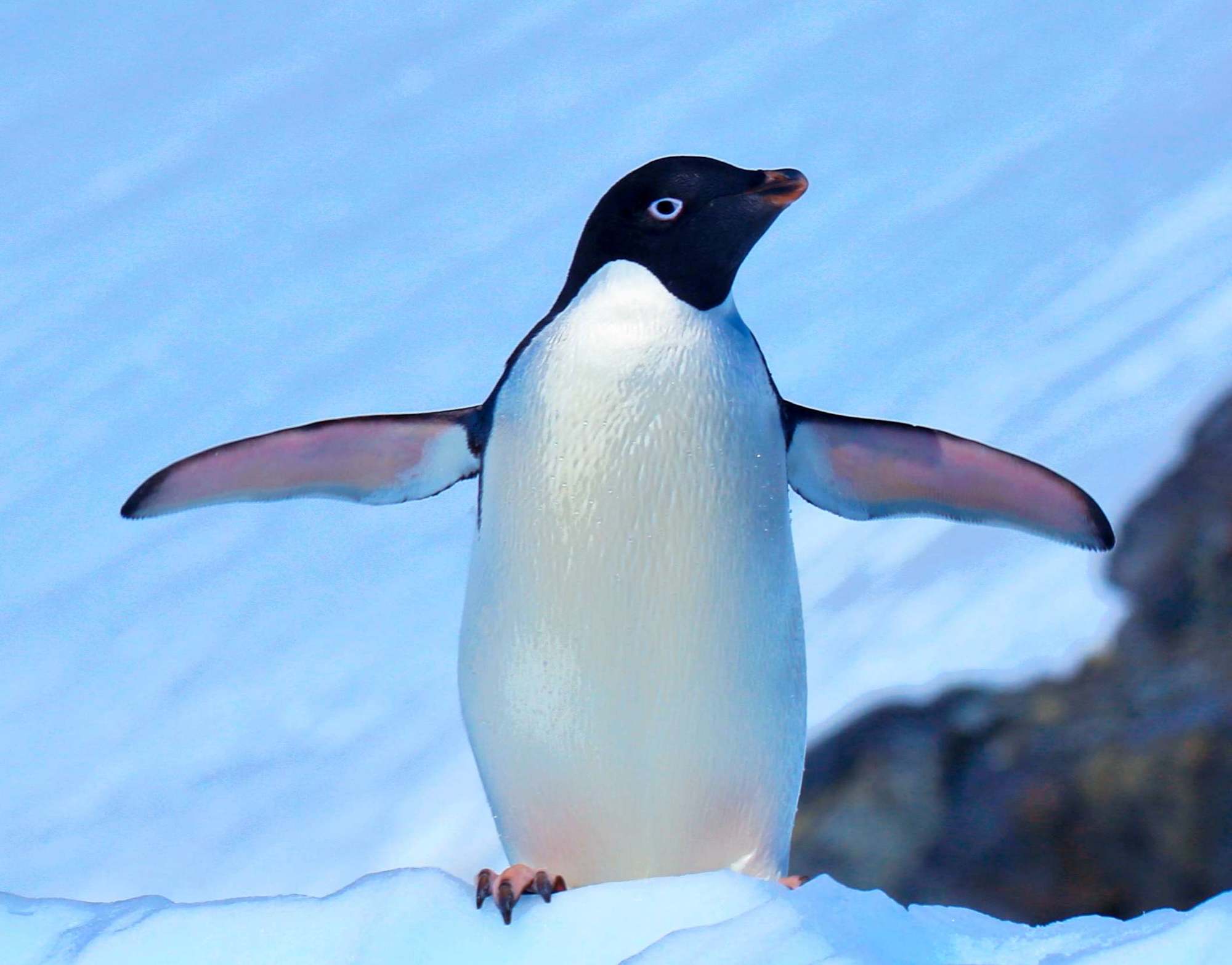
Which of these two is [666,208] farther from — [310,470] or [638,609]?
[310,470]

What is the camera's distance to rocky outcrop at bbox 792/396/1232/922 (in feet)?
15.7

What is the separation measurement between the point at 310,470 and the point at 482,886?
23.7 inches

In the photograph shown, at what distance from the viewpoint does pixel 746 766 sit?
153cm

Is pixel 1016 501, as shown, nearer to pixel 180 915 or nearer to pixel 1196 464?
pixel 180 915

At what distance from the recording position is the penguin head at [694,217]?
1.58 m

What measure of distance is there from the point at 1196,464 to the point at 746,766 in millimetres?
5297

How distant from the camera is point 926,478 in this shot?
69.6 inches

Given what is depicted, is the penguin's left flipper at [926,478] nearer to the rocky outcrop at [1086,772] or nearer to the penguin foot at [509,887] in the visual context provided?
the penguin foot at [509,887]

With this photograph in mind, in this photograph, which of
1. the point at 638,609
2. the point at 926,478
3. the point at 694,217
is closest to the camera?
the point at 638,609

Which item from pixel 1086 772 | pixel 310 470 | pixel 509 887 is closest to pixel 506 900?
pixel 509 887

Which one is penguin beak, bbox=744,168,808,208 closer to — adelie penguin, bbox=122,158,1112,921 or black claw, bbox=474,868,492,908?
adelie penguin, bbox=122,158,1112,921

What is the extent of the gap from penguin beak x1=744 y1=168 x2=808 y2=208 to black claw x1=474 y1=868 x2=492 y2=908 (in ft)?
2.50

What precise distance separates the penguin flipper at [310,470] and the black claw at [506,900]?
0.53 metres

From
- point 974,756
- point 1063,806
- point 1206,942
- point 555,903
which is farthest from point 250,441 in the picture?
point 974,756
